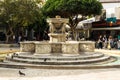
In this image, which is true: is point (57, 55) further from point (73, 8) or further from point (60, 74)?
point (73, 8)

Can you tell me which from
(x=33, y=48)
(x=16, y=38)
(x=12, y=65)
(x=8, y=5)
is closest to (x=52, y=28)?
(x=33, y=48)

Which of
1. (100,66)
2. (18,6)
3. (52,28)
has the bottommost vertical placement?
(100,66)

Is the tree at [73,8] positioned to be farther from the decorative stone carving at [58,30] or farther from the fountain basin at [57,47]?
the fountain basin at [57,47]

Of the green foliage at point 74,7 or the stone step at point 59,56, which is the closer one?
the stone step at point 59,56

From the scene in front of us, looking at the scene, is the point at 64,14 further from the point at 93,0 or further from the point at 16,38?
the point at 16,38

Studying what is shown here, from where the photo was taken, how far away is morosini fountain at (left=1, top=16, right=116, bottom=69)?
695 inches

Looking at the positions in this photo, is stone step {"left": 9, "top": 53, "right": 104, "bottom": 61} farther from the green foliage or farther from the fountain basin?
the green foliage

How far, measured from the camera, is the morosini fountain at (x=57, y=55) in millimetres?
17656

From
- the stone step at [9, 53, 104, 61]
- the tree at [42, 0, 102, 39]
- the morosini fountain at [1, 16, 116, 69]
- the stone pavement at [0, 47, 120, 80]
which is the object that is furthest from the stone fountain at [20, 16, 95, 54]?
the tree at [42, 0, 102, 39]

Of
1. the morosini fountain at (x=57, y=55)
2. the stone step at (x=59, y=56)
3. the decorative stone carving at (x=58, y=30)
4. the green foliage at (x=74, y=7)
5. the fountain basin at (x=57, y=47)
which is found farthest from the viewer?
the green foliage at (x=74, y=7)

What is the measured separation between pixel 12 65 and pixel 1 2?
2381cm

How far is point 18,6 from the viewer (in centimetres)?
4059

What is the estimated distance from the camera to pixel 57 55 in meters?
19.8

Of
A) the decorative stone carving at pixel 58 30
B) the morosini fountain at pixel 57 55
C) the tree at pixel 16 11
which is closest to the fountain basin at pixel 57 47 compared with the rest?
the morosini fountain at pixel 57 55
